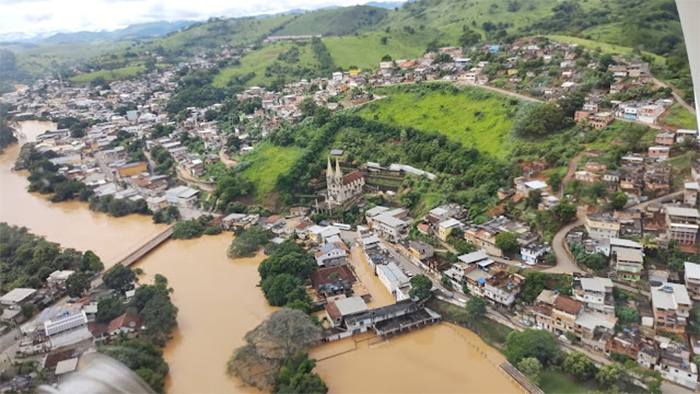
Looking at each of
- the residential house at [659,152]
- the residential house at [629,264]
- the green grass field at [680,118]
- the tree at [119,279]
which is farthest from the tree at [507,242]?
the tree at [119,279]

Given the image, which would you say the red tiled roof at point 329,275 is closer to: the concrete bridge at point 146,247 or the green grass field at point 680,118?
the concrete bridge at point 146,247

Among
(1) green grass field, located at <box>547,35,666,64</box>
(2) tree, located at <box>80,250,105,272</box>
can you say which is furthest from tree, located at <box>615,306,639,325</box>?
(1) green grass field, located at <box>547,35,666,64</box>

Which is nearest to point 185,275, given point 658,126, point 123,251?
point 123,251

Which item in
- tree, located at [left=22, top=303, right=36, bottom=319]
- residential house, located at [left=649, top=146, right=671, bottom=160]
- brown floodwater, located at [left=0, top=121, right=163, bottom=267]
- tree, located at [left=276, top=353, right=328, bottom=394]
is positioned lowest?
brown floodwater, located at [left=0, top=121, right=163, bottom=267]

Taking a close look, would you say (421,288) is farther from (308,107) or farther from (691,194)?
(308,107)

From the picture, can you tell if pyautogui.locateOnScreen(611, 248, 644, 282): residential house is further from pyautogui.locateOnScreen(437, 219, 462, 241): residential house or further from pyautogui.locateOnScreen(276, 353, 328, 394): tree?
pyautogui.locateOnScreen(276, 353, 328, 394): tree

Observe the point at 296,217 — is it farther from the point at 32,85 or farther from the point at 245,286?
the point at 32,85

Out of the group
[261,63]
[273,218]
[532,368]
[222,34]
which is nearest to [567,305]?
[532,368]
